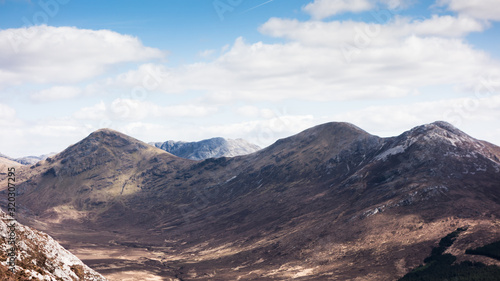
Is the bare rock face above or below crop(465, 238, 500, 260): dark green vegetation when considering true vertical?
above

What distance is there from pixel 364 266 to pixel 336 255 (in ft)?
75.4

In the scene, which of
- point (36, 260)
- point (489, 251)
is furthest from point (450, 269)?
point (36, 260)

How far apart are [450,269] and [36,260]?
142552 mm

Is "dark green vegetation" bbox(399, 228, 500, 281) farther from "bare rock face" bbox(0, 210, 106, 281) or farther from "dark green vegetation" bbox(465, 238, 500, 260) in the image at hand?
"bare rock face" bbox(0, 210, 106, 281)

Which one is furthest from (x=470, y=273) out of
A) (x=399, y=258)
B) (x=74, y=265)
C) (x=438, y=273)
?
(x=74, y=265)

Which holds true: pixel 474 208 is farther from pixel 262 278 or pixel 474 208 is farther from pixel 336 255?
Answer: pixel 262 278

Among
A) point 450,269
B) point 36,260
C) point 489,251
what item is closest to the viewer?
point 36,260

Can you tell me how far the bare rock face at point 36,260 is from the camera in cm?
5697

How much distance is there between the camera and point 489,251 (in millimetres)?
148875

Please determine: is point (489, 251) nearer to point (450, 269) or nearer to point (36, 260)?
point (450, 269)

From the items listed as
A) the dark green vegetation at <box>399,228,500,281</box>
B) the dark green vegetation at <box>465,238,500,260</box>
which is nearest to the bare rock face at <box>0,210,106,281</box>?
the dark green vegetation at <box>399,228,500,281</box>

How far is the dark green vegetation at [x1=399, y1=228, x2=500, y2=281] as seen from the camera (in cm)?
13388

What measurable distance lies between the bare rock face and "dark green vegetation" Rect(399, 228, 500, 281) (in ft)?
399

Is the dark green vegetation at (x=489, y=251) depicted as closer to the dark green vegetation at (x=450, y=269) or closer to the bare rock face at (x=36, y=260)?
the dark green vegetation at (x=450, y=269)
